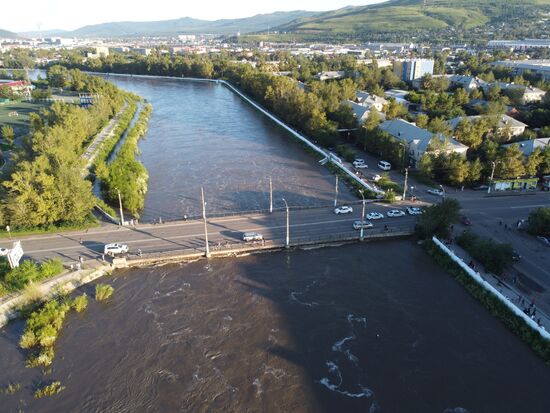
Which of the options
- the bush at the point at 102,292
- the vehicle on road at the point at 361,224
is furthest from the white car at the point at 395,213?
the bush at the point at 102,292

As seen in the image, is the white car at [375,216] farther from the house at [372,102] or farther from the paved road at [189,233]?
the house at [372,102]

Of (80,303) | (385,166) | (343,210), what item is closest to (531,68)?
(385,166)

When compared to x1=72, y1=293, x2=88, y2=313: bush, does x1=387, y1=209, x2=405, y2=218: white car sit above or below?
above

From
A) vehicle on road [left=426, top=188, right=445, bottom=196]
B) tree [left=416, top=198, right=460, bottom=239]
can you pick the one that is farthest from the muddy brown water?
vehicle on road [left=426, top=188, right=445, bottom=196]

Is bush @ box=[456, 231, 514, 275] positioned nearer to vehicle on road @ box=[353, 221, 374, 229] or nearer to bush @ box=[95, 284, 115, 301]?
vehicle on road @ box=[353, 221, 374, 229]

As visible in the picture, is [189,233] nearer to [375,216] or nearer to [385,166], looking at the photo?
[375,216]

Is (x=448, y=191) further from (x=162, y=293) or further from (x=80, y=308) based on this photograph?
(x=80, y=308)
